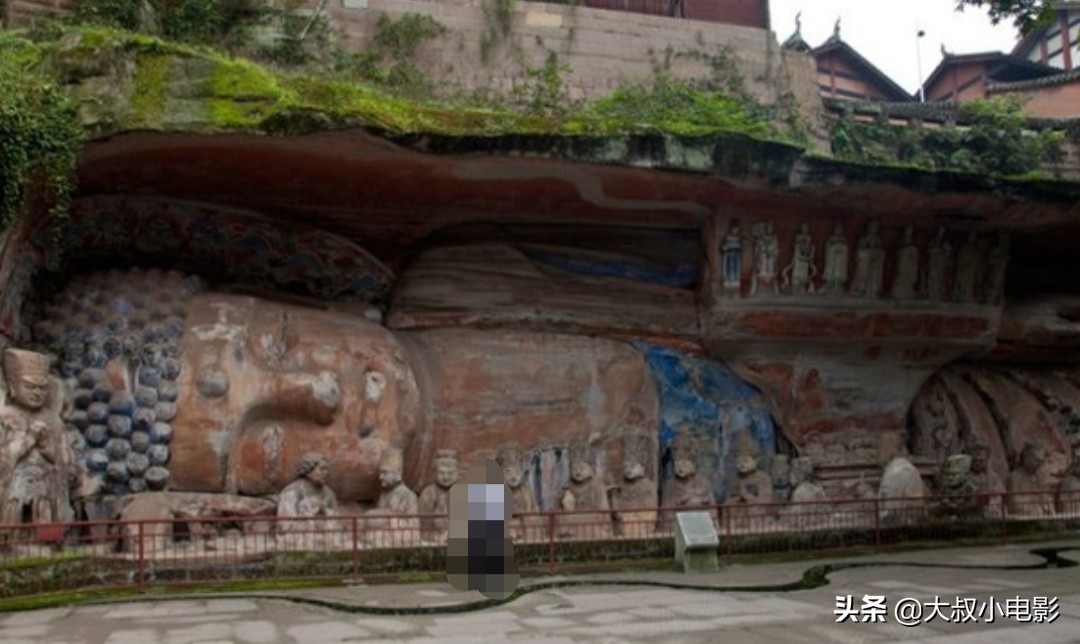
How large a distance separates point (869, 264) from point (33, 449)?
835 centimetres

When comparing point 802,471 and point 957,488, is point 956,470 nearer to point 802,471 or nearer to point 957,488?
point 957,488

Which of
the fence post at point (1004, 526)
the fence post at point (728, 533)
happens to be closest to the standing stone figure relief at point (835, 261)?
the fence post at point (1004, 526)

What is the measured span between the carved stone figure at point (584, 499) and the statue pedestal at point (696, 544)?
0.97m

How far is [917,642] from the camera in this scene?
553 centimetres

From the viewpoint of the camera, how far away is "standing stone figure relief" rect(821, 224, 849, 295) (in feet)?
36.6

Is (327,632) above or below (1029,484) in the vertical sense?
below

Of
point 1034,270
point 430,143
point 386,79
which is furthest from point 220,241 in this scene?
point 1034,270

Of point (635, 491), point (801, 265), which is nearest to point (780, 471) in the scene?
point (635, 491)

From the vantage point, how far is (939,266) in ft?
38.1

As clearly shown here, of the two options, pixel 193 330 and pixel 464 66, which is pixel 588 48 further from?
pixel 193 330


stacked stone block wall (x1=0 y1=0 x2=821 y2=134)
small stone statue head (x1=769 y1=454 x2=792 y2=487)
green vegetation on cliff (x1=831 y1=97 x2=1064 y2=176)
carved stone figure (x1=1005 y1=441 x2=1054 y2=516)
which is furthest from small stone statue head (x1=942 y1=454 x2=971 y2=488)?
stacked stone block wall (x1=0 y1=0 x2=821 y2=134)

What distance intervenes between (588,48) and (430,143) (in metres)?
5.83

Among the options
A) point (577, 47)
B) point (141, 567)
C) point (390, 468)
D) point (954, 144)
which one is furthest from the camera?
point (954, 144)

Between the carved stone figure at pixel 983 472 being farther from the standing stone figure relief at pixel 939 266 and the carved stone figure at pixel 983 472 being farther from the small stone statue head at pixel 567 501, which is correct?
the small stone statue head at pixel 567 501
